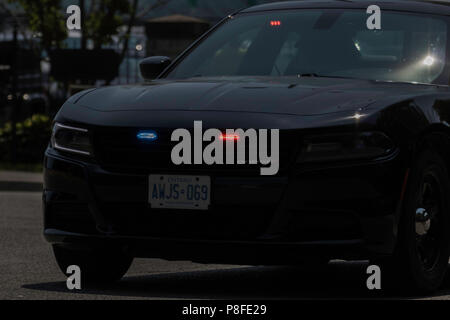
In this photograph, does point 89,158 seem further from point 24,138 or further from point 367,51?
point 24,138

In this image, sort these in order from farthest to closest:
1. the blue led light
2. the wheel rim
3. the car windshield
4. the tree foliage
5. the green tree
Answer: the green tree < the tree foliage < the car windshield < the wheel rim < the blue led light

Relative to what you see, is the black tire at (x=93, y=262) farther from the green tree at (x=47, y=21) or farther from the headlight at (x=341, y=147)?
the green tree at (x=47, y=21)

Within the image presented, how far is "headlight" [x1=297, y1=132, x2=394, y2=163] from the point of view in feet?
21.1

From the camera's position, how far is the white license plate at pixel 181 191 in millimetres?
6484

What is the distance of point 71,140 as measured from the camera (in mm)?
7004

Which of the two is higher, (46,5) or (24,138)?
(46,5)

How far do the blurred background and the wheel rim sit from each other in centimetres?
1915

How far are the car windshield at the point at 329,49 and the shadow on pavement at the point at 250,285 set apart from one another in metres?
1.22

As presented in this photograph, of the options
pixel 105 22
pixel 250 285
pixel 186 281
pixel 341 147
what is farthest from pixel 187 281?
pixel 105 22

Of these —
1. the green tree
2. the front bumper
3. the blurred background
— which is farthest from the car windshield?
the green tree

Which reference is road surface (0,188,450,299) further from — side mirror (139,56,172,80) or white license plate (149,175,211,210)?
side mirror (139,56,172,80)

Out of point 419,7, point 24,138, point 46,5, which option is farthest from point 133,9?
point 419,7

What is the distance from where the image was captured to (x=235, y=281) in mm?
7918
